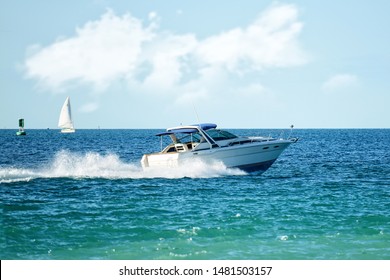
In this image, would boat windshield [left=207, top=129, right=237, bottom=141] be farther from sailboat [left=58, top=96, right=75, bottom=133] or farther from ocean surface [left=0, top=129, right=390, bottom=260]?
sailboat [left=58, top=96, right=75, bottom=133]

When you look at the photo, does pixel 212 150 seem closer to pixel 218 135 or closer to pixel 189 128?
pixel 218 135

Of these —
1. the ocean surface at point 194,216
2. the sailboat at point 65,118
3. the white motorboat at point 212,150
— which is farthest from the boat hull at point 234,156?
the sailboat at point 65,118

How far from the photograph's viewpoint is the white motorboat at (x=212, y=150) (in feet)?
88.5

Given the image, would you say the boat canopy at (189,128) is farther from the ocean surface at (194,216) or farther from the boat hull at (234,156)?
the ocean surface at (194,216)

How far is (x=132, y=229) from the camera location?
1552 cm

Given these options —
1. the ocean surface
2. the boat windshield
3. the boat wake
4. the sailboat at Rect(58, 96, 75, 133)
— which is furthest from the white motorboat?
the sailboat at Rect(58, 96, 75, 133)

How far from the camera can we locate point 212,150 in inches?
1065

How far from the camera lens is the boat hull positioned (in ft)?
88.3

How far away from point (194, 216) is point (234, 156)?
10.9 m

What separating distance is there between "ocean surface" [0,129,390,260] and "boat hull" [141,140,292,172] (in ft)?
1.59

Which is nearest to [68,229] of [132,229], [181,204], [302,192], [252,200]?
[132,229]
